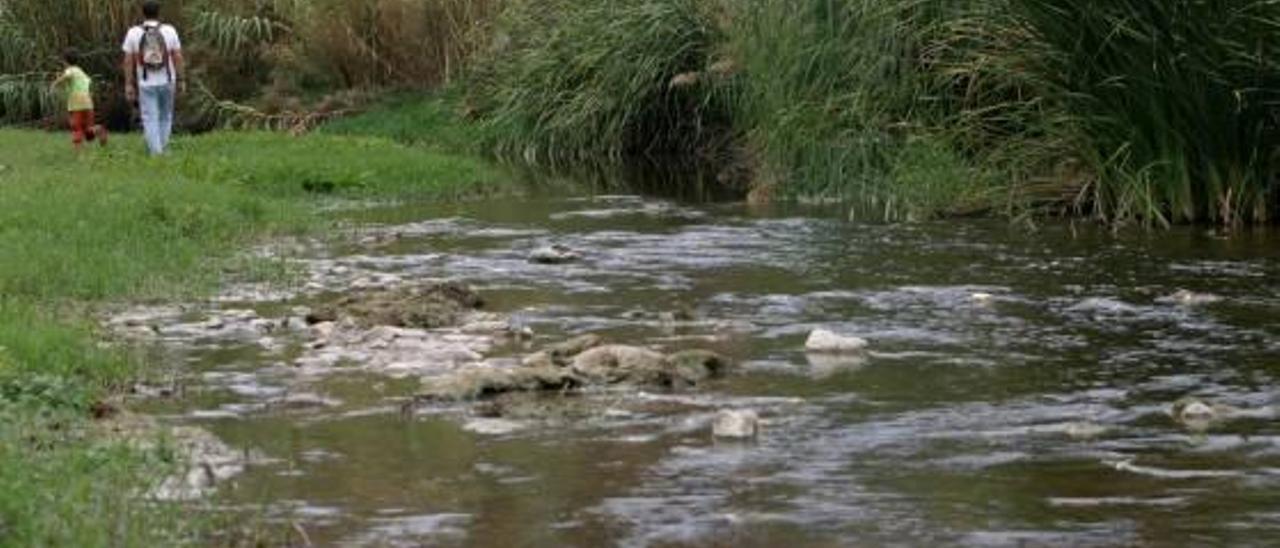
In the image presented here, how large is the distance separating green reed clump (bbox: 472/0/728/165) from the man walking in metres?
4.82

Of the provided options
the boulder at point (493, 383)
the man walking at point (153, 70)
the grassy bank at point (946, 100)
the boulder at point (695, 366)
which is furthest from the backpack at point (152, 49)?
the boulder at point (493, 383)

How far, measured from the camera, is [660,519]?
761 cm

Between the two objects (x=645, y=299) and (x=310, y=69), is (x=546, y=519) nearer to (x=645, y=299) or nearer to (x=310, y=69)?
(x=645, y=299)

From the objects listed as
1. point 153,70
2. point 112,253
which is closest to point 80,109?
point 153,70

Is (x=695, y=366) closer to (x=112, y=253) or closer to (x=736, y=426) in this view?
(x=736, y=426)

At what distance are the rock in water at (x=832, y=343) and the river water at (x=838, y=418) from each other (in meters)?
0.10

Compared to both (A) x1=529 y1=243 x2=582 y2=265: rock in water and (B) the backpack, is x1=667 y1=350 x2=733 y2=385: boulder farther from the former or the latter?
(B) the backpack

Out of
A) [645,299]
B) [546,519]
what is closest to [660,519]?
[546,519]

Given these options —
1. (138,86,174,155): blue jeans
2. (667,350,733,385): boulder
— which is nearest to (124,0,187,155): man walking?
(138,86,174,155): blue jeans

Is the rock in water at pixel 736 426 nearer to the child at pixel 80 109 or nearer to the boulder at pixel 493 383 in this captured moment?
the boulder at pixel 493 383

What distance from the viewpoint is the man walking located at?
862 inches

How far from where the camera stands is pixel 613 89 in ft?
82.2

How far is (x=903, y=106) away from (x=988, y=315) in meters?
7.44

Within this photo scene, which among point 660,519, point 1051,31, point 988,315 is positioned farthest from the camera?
point 1051,31
